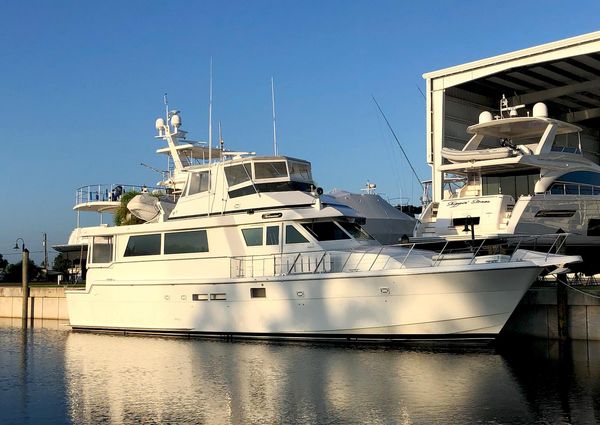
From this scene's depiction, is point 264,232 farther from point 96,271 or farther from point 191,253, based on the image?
point 96,271

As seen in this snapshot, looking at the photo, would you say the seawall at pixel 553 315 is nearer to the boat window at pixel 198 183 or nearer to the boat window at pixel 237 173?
the boat window at pixel 237 173

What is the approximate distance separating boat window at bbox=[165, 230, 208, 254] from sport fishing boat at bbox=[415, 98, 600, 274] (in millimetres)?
9524

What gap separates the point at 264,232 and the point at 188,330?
145 inches

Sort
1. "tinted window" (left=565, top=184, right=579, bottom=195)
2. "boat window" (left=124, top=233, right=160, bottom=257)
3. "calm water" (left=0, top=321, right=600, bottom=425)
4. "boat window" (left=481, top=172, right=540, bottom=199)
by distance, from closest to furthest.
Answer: "calm water" (left=0, top=321, right=600, bottom=425) → "boat window" (left=124, top=233, right=160, bottom=257) → "tinted window" (left=565, top=184, right=579, bottom=195) → "boat window" (left=481, top=172, right=540, bottom=199)

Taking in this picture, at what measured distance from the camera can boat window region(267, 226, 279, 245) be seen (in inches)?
691

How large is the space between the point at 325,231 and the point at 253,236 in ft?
6.79

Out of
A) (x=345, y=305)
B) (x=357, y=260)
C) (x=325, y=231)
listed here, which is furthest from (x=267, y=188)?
(x=345, y=305)

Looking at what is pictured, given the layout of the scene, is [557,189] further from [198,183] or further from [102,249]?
[102,249]

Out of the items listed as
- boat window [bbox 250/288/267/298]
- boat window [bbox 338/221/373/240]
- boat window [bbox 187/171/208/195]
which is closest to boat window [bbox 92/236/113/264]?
boat window [bbox 187/171/208/195]

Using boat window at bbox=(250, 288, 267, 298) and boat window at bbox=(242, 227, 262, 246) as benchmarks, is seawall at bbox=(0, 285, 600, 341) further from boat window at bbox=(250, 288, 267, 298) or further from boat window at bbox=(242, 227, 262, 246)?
boat window at bbox=(242, 227, 262, 246)

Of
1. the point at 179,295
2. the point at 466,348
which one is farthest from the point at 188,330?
the point at 466,348

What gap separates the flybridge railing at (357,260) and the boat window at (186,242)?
116cm

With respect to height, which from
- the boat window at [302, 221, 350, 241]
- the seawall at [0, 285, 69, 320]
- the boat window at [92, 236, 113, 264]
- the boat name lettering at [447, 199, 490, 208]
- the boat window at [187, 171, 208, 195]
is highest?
the boat window at [187, 171, 208, 195]

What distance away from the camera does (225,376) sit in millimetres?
13258
